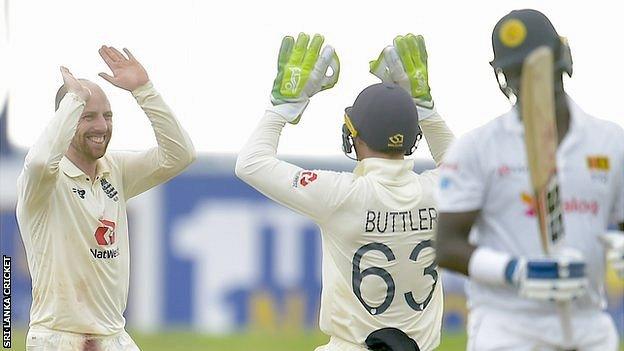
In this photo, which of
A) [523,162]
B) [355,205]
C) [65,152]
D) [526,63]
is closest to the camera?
[526,63]

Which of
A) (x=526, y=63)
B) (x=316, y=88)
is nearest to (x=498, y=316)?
(x=526, y=63)

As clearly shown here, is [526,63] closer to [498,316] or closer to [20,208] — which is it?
[498,316]

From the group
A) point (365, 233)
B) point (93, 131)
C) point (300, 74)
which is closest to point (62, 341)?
point (93, 131)

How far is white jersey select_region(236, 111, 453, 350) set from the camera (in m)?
6.14

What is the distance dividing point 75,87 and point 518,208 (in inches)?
103

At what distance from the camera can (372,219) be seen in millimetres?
6133

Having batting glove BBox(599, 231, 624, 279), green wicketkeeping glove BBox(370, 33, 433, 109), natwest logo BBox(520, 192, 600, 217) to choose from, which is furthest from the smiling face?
batting glove BBox(599, 231, 624, 279)

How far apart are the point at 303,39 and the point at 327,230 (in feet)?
3.08

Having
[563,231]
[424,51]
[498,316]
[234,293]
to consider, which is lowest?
[234,293]

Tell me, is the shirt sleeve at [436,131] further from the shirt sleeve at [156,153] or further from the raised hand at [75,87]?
the raised hand at [75,87]

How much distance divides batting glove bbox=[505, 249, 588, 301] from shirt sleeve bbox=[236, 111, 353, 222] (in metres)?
1.80

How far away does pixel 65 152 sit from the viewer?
6535 millimetres

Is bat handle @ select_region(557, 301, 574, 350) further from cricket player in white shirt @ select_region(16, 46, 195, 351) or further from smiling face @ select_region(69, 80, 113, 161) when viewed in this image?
smiling face @ select_region(69, 80, 113, 161)

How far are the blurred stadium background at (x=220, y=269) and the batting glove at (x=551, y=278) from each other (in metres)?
7.29
